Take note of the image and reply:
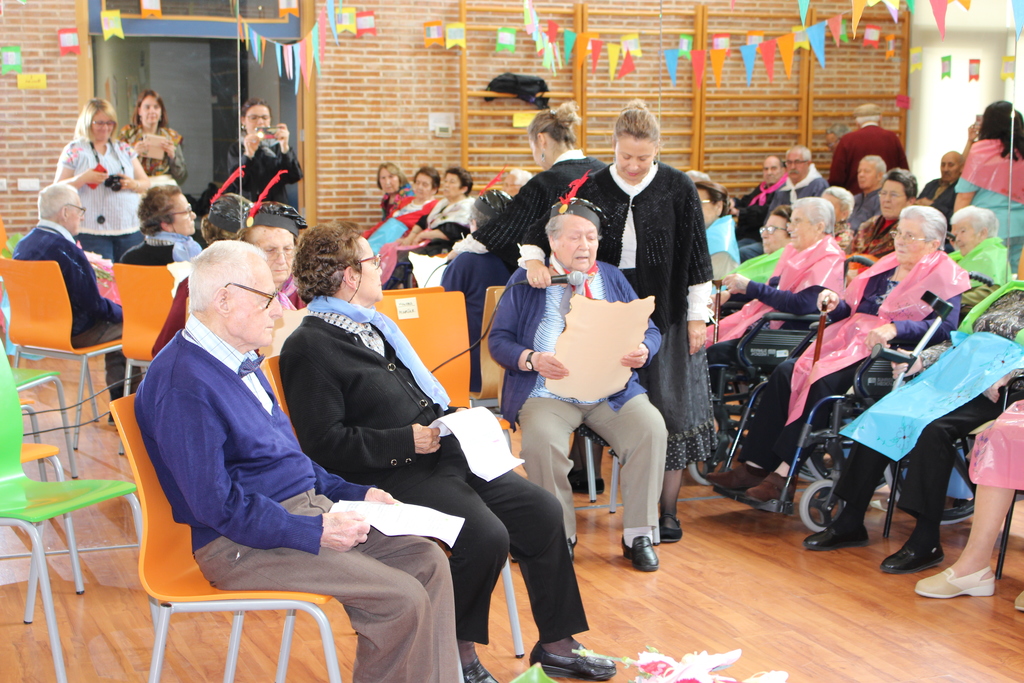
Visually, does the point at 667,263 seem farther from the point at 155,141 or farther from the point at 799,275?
the point at 155,141

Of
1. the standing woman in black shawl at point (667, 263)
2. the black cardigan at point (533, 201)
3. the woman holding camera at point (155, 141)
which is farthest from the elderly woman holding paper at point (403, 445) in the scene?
the woman holding camera at point (155, 141)

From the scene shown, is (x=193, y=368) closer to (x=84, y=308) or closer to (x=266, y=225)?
(x=266, y=225)

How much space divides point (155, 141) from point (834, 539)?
5403 millimetres

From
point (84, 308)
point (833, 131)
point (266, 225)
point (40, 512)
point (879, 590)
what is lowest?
point (879, 590)

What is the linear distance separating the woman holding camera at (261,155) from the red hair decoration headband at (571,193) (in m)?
3.30

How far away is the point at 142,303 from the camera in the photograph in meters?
4.19

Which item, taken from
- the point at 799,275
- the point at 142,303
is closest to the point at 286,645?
the point at 142,303

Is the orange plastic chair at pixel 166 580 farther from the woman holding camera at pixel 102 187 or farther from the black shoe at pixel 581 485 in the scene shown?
the woman holding camera at pixel 102 187

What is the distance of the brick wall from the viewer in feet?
22.0

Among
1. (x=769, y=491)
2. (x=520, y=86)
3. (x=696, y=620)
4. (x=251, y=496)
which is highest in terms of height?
(x=520, y=86)

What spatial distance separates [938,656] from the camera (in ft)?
8.14

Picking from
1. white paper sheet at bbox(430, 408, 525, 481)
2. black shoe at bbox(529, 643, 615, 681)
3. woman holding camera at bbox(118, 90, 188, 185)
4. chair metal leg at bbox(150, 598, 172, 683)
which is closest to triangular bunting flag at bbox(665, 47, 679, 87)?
woman holding camera at bbox(118, 90, 188, 185)

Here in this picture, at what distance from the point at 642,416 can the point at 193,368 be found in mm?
1654

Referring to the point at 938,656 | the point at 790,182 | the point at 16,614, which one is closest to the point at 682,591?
the point at 938,656
